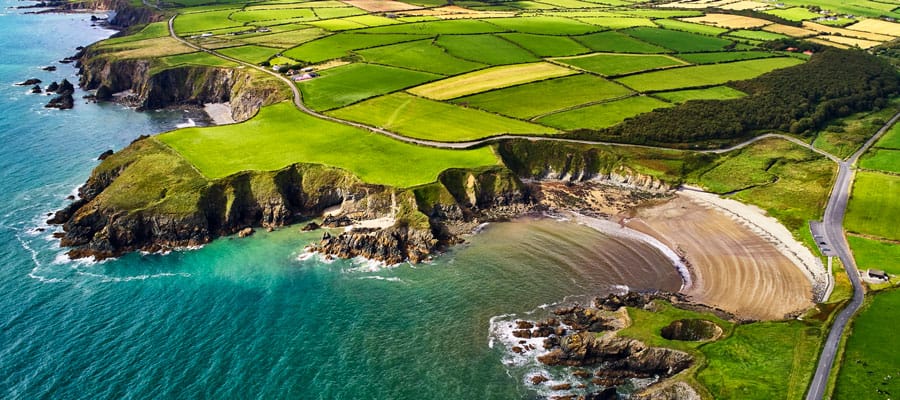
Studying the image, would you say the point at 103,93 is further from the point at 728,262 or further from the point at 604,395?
the point at 728,262

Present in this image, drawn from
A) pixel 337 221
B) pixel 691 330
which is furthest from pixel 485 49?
pixel 691 330

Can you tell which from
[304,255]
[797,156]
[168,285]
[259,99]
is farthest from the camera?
[259,99]

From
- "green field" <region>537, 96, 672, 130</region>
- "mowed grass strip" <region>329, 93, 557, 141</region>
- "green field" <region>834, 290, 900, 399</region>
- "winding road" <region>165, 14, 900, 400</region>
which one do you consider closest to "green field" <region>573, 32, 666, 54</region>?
"green field" <region>537, 96, 672, 130</region>

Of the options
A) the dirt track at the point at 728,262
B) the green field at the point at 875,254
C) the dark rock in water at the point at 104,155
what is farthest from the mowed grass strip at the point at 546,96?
the dark rock in water at the point at 104,155

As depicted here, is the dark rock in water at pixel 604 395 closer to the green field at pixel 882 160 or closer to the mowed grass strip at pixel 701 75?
the green field at pixel 882 160

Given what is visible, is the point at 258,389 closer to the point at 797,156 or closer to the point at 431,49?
the point at 797,156

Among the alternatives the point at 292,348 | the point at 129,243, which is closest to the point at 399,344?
the point at 292,348
